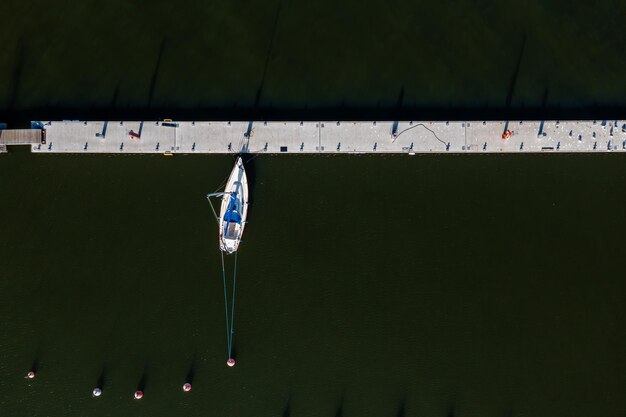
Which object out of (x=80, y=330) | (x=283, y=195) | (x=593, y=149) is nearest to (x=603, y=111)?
(x=593, y=149)

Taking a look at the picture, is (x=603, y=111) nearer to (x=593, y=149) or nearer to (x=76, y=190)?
(x=593, y=149)

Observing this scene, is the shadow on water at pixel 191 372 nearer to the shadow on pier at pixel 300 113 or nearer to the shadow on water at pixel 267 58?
the shadow on pier at pixel 300 113

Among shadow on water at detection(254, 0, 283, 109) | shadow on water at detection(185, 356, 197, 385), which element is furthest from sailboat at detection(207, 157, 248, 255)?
shadow on water at detection(185, 356, 197, 385)

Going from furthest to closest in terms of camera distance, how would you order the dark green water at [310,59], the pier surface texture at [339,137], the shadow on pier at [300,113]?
the dark green water at [310,59] < the shadow on pier at [300,113] < the pier surface texture at [339,137]

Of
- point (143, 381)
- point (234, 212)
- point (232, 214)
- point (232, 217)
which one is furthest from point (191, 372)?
point (234, 212)

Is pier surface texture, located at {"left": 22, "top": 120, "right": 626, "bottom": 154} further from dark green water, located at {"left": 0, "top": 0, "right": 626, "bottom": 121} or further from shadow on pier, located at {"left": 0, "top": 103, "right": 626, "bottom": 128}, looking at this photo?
dark green water, located at {"left": 0, "top": 0, "right": 626, "bottom": 121}

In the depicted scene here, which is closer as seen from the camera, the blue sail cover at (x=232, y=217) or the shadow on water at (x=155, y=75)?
the blue sail cover at (x=232, y=217)

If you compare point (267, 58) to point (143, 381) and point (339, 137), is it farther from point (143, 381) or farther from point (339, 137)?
point (143, 381)

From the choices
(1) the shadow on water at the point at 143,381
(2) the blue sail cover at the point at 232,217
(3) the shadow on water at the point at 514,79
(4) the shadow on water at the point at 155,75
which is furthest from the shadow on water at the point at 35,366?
(3) the shadow on water at the point at 514,79
